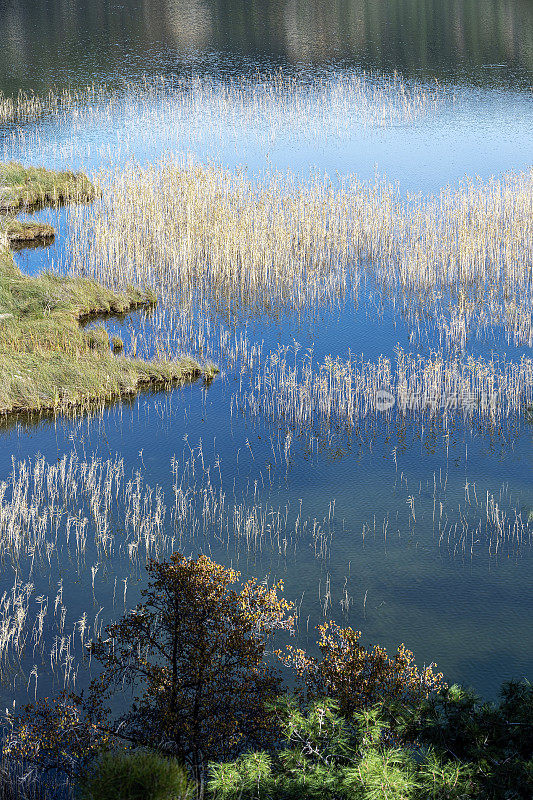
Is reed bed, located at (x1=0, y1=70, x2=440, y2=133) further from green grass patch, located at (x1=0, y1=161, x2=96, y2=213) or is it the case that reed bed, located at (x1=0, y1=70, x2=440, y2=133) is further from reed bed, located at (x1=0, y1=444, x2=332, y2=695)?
reed bed, located at (x1=0, y1=444, x2=332, y2=695)

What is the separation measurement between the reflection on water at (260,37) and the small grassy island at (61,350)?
2518 cm

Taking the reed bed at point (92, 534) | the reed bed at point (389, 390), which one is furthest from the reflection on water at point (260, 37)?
the reed bed at point (92, 534)

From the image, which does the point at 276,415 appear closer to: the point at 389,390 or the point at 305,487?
the point at 389,390

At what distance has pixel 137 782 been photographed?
233 inches

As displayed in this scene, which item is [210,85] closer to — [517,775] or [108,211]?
[108,211]

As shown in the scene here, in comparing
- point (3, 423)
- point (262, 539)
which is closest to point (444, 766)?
point (262, 539)

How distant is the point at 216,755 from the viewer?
24.8 feet

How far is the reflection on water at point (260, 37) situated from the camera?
150 feet

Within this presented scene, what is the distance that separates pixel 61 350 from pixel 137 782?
13100 millimetres

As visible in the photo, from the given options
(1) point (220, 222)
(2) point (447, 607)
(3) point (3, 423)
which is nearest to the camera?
(2) point (447, 607)

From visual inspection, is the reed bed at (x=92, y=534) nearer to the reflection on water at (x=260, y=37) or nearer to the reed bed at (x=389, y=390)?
the reed bed at (x=389, y=390)

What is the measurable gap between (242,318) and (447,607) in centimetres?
1074

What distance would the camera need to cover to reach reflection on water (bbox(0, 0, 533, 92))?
45.8 m

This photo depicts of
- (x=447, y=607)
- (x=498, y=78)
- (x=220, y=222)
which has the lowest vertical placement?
(x=447, y=607)
